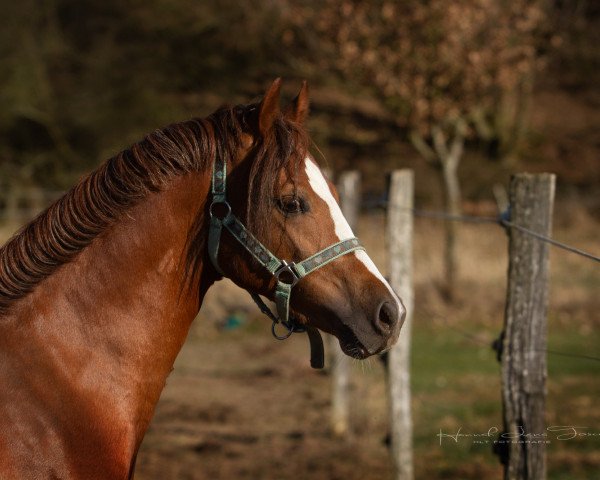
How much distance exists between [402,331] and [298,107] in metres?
2.40

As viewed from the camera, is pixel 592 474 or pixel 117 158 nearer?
pixel 117 158

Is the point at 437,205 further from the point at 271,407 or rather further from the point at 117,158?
the point at 117,158

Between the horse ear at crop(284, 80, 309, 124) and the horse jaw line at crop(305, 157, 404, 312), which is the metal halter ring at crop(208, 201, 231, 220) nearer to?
the horse jaw line at crop(305, 157, 404, 312)

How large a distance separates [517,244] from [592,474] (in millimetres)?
2780

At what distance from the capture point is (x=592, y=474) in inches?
215

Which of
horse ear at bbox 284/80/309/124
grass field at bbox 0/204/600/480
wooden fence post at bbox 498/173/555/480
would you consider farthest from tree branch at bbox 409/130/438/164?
horse ear at bbox 284/80/309/124

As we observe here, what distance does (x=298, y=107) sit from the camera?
285cm

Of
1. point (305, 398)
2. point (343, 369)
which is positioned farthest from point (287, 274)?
point (305, 398)

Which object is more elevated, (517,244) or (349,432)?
(517,244)

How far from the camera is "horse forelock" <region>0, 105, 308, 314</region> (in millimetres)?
2494

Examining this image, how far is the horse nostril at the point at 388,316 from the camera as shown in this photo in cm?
251

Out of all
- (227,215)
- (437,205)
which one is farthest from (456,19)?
(227,215)

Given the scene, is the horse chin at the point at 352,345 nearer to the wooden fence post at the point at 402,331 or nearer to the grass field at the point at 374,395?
the grass field at the point at 374,395

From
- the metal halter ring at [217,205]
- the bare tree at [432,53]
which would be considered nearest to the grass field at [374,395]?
the metal halter ring at [217,205]
